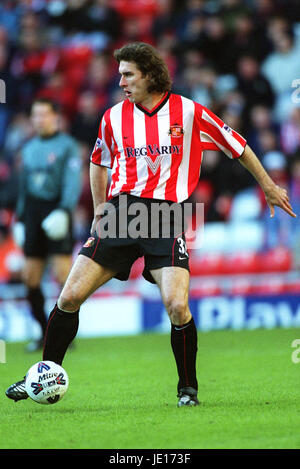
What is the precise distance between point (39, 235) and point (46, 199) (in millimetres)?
356

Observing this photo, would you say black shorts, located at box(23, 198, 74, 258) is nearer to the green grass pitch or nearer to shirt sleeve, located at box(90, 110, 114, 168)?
the green grass pitch

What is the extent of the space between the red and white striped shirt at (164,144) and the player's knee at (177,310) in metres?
0.61

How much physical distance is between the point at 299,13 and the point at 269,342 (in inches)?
239

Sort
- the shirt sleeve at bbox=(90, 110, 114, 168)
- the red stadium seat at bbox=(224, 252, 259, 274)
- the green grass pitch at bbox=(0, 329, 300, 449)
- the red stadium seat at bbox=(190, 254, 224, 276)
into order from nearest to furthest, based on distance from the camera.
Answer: the green grass pitch at bbox=(0, 329, 300, 449)
the shirt sleeve at bbox=(90, 110, 114, 168)
the red stadium seat at bbox=(224, 252, 259, 274)
the red stadium seat at bbox=(190, 254, 224, 276)

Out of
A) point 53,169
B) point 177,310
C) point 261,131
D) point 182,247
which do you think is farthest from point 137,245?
point 261,131

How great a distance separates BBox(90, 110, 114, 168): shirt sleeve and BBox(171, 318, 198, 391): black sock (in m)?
1.12

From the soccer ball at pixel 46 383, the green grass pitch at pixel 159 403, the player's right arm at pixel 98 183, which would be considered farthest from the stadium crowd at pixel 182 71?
the soccer ball at pixel 46 383

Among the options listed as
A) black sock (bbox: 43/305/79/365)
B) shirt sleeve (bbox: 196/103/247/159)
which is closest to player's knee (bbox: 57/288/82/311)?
black sock (bbox: 43/305/79/365)

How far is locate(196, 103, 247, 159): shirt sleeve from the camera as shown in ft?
16.9

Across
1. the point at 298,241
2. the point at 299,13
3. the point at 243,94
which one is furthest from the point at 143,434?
the point at 299,13

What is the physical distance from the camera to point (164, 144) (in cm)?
516

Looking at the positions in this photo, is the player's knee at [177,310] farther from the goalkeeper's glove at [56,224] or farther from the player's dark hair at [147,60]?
the goalkeeper's glove at [56,224]

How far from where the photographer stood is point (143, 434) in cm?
412

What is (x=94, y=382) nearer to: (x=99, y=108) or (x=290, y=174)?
(x=290, y=174)
